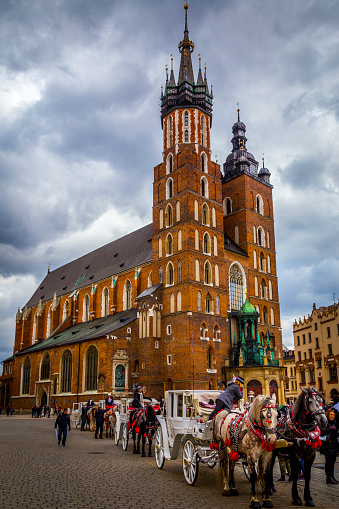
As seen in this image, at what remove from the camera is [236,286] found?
41562mm

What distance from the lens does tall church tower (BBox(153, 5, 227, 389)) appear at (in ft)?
116

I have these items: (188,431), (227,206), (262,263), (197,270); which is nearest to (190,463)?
(188,431)

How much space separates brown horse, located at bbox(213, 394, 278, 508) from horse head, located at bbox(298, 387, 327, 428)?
3.30 ft

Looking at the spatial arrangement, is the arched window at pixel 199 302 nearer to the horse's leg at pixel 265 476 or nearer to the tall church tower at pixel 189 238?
the tall church tower at pixel 189 238

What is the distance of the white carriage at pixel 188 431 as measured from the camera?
10.1 meters

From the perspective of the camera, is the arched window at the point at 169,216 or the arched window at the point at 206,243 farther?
the arched window at the point at 169,216

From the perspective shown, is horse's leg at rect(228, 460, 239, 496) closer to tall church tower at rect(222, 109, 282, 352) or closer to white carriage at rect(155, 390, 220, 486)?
white carriage at rect(155, 390, 220, 486)

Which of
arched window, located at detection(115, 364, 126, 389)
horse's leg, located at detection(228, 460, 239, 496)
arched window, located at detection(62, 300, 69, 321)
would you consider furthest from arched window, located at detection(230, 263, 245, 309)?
horse's leg, located at detection(228, 460, 239, 496)

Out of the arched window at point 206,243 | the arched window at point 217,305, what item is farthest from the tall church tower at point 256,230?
the arched window at point 206,243

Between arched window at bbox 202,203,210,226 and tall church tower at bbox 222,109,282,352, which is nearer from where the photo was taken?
arched window at bbox 202,203,210,226

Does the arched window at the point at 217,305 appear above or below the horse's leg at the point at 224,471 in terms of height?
above

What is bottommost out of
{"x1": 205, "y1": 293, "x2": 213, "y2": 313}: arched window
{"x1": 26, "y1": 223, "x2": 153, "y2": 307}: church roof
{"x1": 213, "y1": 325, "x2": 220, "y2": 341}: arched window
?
{"x1": 213, "y1": 325, "x2": 220, "y2": 341}: arched window

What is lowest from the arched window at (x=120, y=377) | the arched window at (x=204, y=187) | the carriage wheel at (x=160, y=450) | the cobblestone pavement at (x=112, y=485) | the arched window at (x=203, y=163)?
the cobblestone pavement at (x=112, y=485)

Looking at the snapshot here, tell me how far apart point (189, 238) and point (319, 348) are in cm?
2174
